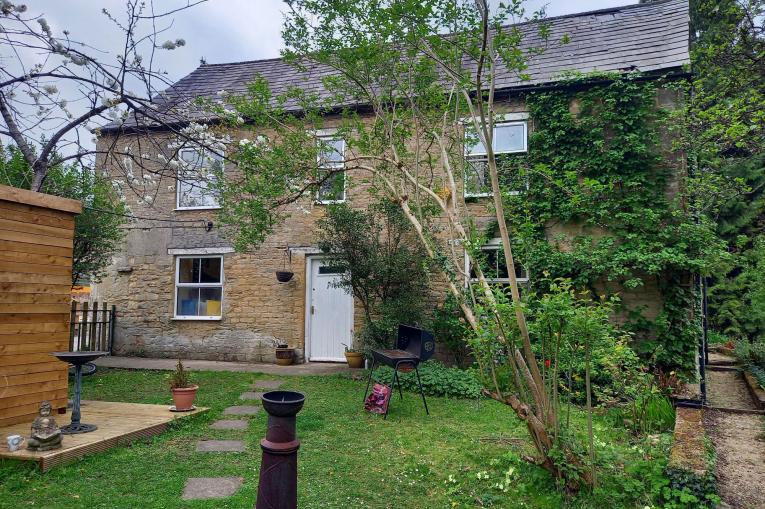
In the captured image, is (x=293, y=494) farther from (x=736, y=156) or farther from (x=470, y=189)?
(x=736, y=156)

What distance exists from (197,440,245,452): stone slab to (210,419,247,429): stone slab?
558 mm

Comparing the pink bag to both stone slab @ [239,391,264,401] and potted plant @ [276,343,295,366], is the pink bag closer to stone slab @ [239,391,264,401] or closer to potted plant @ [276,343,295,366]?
stone slab @ [239,391,264,401]

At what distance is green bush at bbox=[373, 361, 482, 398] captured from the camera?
780 centimetres

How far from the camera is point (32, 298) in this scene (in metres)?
5.48

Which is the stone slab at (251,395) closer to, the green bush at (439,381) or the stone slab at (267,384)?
the stone slab at (267,384)

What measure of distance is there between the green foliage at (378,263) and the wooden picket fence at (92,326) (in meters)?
6.04

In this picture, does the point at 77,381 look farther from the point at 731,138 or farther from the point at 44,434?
the point at 731,138

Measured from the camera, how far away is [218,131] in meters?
6.75

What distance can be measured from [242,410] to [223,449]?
5.41ft

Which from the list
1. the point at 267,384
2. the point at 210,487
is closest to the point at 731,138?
the point at 267,384

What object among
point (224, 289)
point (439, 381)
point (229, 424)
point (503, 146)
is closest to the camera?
point (229, 424)

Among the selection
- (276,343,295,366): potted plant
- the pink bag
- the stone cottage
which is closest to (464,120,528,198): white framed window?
the stone cottage

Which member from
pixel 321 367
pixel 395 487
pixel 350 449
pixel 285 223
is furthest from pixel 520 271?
pixel 395 487

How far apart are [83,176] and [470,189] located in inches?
290
